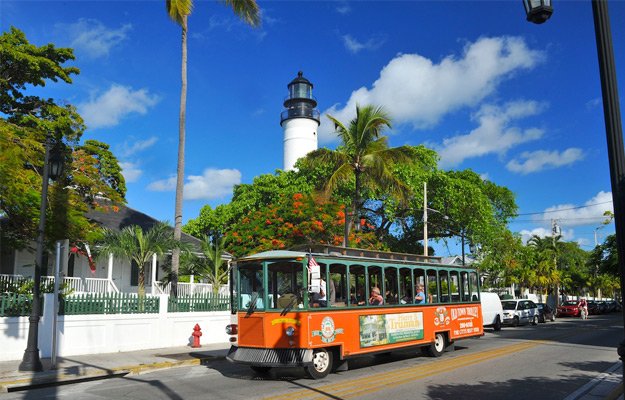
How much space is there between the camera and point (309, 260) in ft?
34.8

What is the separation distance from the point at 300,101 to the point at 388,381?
41.7 metres

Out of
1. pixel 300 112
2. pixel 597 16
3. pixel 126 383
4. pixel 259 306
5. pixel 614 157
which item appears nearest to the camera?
pixel 614 157

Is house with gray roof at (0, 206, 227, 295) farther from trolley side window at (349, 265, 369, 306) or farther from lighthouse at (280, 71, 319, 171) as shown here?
lighthouse at (280, 71, 319, 171)

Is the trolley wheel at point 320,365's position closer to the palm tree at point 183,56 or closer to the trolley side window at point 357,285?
the trolley side window at point 357,285

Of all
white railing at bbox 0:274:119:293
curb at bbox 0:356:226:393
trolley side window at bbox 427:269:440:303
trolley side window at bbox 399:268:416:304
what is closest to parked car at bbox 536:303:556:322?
trolley side window at bbox 427:269:440:303

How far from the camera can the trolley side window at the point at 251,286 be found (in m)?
11.3

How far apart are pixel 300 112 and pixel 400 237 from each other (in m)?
16.7

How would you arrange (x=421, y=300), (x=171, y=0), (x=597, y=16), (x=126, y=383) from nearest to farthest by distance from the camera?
1. (x=597, y=16)
2. (x=126, y=383)
3. (x=421, y=300)
4. (x=171, y=0)

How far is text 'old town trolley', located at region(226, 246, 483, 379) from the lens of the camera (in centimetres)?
1066

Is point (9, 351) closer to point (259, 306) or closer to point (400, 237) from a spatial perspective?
point (259, 306)

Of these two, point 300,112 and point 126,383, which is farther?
point 300,112

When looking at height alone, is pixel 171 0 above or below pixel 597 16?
above

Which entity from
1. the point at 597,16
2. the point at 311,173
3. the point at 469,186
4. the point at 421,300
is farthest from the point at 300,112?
the point at 597,16

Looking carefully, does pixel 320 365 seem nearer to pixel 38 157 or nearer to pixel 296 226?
pixel 38 157
